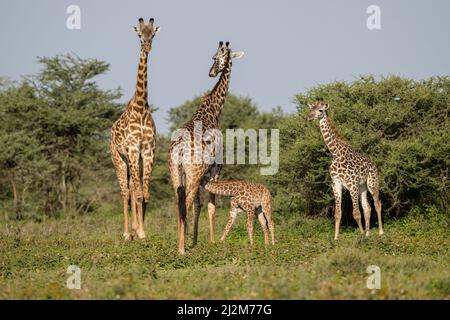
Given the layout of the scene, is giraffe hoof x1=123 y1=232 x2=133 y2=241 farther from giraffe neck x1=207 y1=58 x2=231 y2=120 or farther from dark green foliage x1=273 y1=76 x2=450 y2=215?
dark green foliage x1=273 y1=76 x2=450 y2=215

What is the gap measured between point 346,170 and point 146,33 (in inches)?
176

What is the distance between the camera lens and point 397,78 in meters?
19.5

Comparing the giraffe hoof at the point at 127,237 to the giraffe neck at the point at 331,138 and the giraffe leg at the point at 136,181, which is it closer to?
the giraffe leg at the point at 136,181

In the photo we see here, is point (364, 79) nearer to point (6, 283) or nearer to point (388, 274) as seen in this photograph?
point (388, 274)

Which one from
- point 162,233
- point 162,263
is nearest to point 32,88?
point 162,233

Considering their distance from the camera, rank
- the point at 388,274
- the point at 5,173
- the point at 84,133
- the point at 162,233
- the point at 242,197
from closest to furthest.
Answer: the point at 388,274 < the point at 242,197 < the point at 162,233 < the point at 5,173 < the point at 84,133

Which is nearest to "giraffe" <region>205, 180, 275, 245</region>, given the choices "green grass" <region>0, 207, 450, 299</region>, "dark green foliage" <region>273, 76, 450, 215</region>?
"green grass" <region>0, 207, 450, 299</region>

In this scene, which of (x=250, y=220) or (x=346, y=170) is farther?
(x=346, y=170)

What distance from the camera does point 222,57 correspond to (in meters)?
15.0

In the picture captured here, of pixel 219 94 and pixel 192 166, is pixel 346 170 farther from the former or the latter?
pixel 192 166

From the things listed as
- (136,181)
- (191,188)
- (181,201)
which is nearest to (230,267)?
(181,201)

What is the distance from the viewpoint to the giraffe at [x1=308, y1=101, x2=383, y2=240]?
14648 mm

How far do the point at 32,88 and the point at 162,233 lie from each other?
12.3 meters
